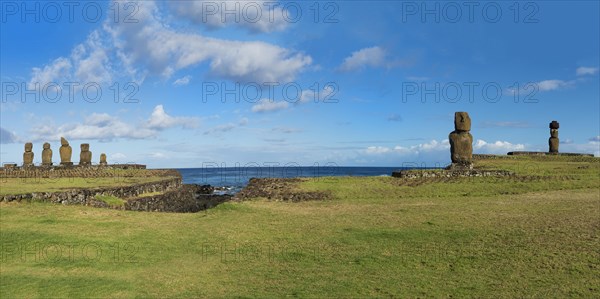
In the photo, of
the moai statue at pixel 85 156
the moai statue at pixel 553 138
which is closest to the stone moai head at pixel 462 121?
the moai statue at pixel 553 138

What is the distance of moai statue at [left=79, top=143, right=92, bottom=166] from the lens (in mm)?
51219

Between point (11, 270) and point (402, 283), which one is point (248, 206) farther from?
point (402, 283)

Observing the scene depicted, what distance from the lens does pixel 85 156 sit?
51.3 metres

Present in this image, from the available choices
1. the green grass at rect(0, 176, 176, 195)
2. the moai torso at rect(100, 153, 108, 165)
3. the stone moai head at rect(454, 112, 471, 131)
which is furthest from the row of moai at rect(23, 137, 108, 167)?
the stone moai head at rect(454, 112, 471, 131)

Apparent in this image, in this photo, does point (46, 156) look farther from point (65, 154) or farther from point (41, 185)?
point (41, 185)

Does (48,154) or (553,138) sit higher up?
(553,138)

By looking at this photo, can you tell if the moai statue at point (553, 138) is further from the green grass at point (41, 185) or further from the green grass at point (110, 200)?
the green grass at point (110, 200)

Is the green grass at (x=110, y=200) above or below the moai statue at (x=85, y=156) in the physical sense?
below

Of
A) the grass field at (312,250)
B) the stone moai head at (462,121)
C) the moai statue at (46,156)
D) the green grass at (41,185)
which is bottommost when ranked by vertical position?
the grass field at (312,250)

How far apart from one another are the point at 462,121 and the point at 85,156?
4151 centimetres

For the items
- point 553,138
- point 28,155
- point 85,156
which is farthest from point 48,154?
point 553,138

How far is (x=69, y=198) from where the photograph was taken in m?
24.0

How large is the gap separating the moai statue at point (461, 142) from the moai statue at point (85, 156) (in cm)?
4048

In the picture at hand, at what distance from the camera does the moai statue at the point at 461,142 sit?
3303 centimetres
